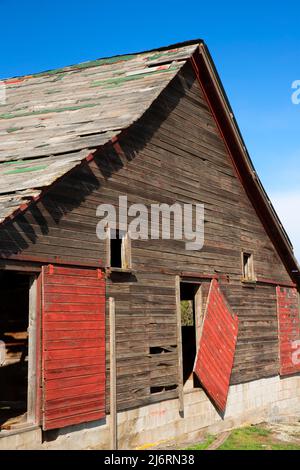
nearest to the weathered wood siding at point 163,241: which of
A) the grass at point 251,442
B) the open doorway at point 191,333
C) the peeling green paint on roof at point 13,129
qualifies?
the open doorway at point 191,333

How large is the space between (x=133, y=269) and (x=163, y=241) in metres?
1.35

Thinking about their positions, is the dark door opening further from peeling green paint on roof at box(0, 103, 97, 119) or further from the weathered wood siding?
peeling green paint on roof at box(0, 103, 97, 119)

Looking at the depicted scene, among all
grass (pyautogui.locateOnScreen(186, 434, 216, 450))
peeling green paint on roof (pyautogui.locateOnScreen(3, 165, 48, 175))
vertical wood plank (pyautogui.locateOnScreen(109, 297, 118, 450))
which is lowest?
grass (pyautogui.locateOnScreen(186, 434, 216, 450))

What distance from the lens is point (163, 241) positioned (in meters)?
12.1

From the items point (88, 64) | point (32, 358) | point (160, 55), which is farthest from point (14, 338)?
point (160, 55)

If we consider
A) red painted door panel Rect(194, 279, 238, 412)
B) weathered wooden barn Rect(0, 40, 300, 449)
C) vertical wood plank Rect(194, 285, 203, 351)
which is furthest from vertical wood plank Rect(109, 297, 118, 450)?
vertical wood plank Rect(194, 285, 203, 351)

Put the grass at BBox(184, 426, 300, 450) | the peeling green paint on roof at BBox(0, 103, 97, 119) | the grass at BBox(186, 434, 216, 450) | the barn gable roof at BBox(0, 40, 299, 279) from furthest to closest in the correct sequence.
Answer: the peeling green paint on roof at BBox(0, 103, 97, 119)
the grass at BBox(184, 426, 300, 450)
the grass at BBox(186, 434, 216, 450)
the barn gable roof at BBox(0, 40, 299, 279)

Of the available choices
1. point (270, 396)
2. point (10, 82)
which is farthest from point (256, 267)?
point (10, 82)

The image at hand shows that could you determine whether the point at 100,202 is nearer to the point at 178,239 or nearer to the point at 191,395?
the point at 178,239

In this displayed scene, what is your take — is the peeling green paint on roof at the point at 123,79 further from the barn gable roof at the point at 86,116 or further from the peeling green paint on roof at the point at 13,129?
the peeling green paint on roof at the point at 13,129

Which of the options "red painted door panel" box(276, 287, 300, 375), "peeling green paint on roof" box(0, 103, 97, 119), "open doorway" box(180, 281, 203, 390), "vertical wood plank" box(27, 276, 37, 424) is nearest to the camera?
"vertical wood plank" box(27, 276, 37, 424)

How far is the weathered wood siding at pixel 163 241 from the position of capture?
961cm

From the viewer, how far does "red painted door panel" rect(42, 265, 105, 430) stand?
885 centimetres

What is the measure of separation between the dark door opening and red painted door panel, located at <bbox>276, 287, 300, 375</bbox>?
25.9 ft
